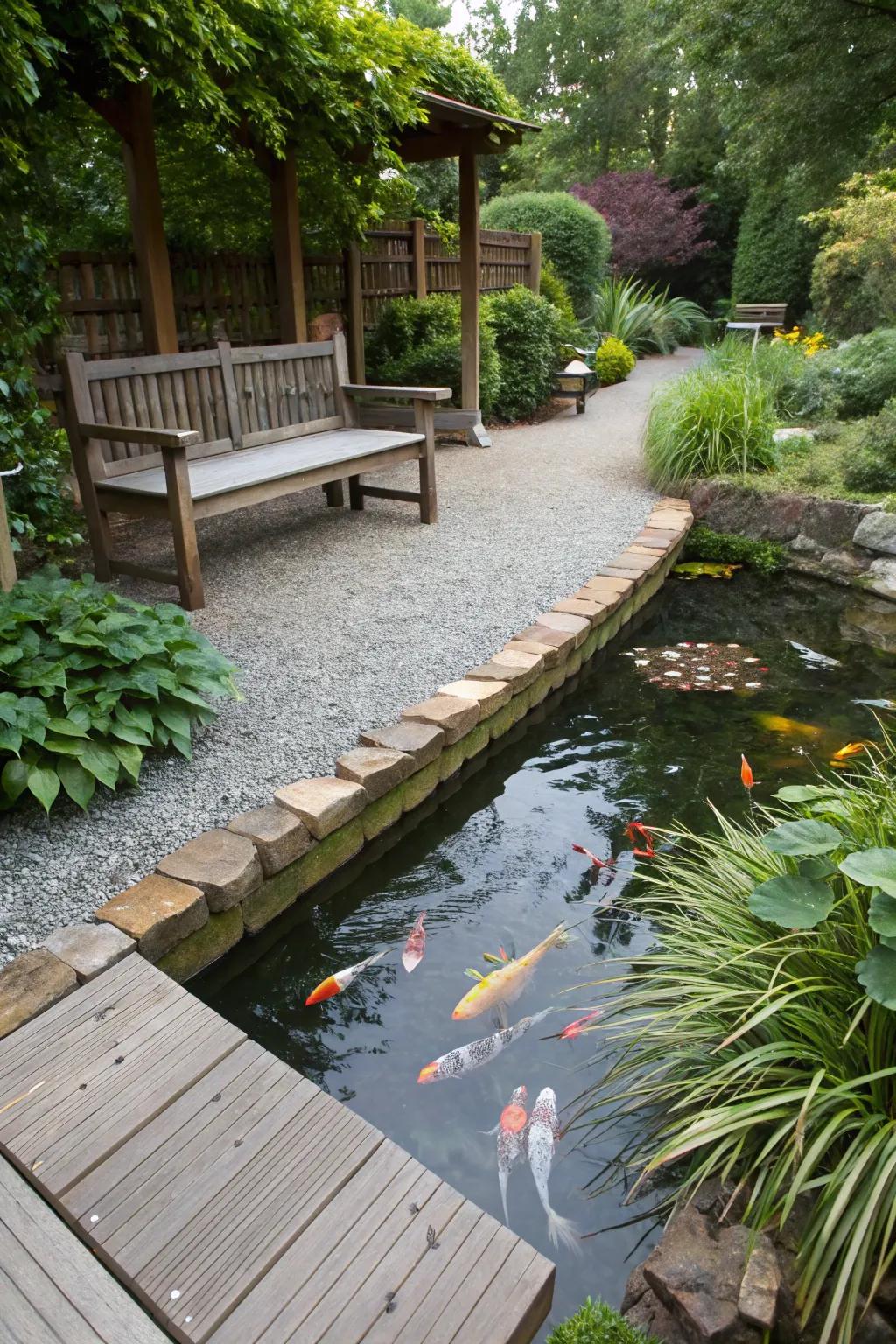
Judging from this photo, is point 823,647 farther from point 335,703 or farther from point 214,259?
point 214,259

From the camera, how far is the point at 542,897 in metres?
2.61

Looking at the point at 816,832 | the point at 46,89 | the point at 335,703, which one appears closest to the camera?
the point at 816,832

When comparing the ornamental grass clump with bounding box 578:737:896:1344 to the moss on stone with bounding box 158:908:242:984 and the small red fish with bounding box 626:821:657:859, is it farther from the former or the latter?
A: the moss on stone with bounding box 158:908:242:984

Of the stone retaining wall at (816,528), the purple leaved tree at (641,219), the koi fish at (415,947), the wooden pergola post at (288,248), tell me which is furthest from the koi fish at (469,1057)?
the purple leaved tree at (641,219)

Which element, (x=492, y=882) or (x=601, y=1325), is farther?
(x=492, y=882)

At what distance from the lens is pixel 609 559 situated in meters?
4.82

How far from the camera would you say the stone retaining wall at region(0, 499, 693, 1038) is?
1.99m

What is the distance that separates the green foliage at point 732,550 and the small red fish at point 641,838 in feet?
10.2

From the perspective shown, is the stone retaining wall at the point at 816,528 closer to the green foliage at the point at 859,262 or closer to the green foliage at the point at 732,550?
the green foliage at the point at 732,550

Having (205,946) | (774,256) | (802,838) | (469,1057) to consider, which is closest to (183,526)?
(205,946)

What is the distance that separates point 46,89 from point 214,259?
1848 millimetres

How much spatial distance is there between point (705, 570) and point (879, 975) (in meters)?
4.37

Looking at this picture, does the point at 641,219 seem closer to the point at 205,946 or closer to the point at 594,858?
the point at 594,858

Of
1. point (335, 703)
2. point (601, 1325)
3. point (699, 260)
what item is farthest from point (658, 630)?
point (699, 260)
